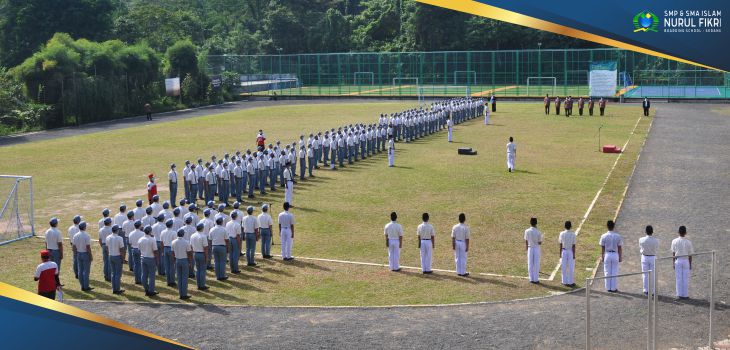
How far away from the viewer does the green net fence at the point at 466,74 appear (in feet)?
217

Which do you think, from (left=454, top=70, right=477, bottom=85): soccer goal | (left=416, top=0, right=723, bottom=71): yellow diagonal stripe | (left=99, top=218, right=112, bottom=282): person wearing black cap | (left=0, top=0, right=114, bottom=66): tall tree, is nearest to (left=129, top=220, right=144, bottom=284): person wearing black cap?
(left=99, top=218, right=112, bottom=282): person wearing black cap

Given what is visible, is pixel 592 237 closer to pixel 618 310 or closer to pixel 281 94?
pixel 618 310

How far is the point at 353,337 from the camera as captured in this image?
43.5 feet

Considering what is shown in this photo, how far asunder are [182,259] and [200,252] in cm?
52

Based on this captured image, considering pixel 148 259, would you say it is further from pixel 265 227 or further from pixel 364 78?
pixel 364 78

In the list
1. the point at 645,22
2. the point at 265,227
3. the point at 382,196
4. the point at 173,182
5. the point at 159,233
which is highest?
the point at 645,22

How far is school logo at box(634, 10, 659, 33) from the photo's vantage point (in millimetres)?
4172

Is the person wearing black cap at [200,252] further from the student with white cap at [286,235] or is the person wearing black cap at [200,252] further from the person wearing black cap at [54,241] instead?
the person wearing black cap at [54,241]

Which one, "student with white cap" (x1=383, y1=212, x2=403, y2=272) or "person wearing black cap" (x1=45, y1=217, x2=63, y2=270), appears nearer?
"person wearing black cap" (x1=45, y1=217, x2=63, y2=270)

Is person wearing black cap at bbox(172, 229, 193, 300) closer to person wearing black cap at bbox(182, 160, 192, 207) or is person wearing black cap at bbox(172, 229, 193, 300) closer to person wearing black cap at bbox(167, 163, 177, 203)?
person wearing black cap at bbox(167, 163, 177, 203)

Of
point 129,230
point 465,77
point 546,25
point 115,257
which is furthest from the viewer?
point 465,77

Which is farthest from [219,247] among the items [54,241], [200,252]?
[54,241]

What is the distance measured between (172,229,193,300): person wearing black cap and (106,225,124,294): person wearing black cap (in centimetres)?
120

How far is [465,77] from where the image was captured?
74.3 metres
